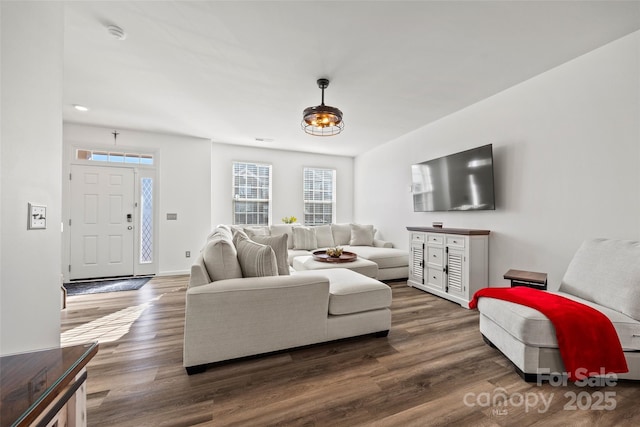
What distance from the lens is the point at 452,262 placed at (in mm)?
3383

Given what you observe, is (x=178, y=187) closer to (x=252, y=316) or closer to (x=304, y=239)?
Result: (x=304, y=239)

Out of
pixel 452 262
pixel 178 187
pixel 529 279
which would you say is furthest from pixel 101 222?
pixel 529 279

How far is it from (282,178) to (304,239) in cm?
168

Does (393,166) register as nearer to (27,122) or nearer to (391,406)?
(391,406)

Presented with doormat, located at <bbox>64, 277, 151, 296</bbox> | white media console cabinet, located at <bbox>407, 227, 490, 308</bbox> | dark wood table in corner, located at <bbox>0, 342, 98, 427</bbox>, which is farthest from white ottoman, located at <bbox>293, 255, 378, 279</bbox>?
dark wood table in corner, located at <bbox>0, 342, 98, 427</bbox>

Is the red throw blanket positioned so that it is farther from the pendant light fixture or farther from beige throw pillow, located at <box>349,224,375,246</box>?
beige throw pillow, located at <box>349,224,375,246</box>

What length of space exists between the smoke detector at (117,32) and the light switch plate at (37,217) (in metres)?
1.73

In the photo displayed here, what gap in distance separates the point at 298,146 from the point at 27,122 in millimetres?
4708

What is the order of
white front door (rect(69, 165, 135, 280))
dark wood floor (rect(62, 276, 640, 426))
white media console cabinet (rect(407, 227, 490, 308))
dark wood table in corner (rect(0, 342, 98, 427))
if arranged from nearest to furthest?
dark wood table in corner (rect(0, 342, 98, 427))
dark wood floor (rect(62, 276, 640, 426))
white media console cabinet (rect(407, 227, 490, 308))
white front door (rect(69, 165, 135, 280))

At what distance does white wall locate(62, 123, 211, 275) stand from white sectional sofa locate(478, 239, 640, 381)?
4.85 m

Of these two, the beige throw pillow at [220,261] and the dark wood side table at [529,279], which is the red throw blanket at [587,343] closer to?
the dark wood side table at [529,279]

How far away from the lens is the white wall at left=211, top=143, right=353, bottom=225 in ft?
17.9

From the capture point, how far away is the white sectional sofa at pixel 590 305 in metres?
1.69

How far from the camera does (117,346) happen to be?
2.20 metres
